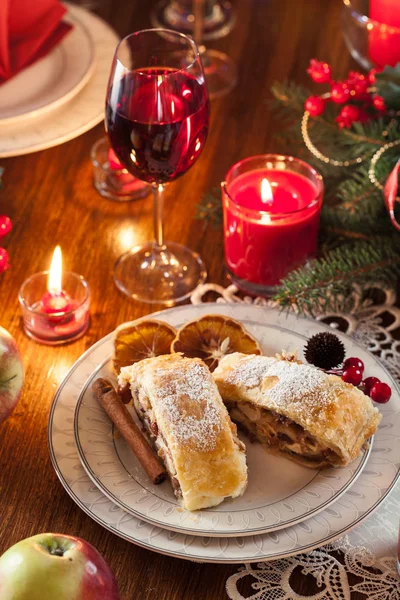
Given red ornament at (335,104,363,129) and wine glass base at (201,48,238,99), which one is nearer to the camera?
red ornament at (335,104,363,129)

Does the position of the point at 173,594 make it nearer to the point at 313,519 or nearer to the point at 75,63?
the point at 313,519

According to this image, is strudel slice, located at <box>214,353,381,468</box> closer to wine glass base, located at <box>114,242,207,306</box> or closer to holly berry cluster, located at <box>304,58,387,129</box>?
wine glass base, located at <box>114,242,207,306</box>

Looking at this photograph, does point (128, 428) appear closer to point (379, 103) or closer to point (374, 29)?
point (379, 103)

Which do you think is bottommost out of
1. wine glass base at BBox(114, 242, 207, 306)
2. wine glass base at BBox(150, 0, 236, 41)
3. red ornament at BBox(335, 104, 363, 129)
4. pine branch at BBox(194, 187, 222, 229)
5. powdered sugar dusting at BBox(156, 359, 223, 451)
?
wine glass base at BBox(114, 242, 207, 306)

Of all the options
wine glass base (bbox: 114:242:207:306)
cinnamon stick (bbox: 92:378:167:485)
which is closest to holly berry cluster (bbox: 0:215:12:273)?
wine glass base (bbox: 114:242:207:306)

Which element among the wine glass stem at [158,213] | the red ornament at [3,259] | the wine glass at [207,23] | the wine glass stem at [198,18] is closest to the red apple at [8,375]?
the red ornament at [3,259]

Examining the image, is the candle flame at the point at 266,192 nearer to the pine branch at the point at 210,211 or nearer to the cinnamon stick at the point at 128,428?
the pine branch at the point at 210,211

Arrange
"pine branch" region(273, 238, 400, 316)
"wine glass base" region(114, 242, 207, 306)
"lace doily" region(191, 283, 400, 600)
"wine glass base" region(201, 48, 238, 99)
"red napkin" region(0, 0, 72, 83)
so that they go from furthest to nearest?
"wine glass base" region(201, 48, 238, 99), "red napkin" region(0, 0, 72, 83), "wine glass base" region(114, 242, 207, 306), "pine branch" region(273, 238, 400, 316), "lace doily" region(191, 283, 400, 600)
